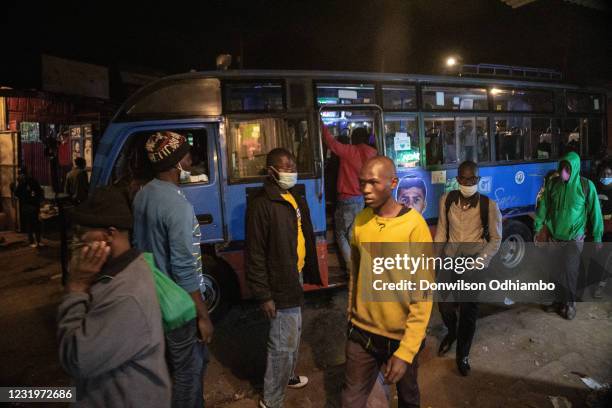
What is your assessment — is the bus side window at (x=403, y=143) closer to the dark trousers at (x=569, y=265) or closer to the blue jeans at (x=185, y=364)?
the dark trousers at (x=569, y=265)

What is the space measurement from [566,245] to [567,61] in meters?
12.1

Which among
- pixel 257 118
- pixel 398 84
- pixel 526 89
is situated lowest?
pixel 257 118

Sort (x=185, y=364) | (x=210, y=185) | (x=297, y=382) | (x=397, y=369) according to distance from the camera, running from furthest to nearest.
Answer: (x=210, y=185) < (x=297, y=382) < (x=185, y=364) < (x=397, y=369)

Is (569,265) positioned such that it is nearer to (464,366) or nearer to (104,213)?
(464,366)

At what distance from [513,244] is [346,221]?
3.44m

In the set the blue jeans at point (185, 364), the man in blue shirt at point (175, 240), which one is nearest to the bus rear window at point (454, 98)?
the man in blue shirt at point (175, 240)

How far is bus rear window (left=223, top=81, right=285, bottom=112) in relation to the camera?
501 cm

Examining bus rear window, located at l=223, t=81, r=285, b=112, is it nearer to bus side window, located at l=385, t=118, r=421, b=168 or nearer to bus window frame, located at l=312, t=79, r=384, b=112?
bus window frame, located at l=312, t=79, r=384, b=112

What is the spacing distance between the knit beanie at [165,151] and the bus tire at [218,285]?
2657mm

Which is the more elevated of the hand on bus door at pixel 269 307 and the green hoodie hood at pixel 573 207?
the green hoodie hood at pixel 573 207

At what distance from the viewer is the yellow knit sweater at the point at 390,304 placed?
2.25m

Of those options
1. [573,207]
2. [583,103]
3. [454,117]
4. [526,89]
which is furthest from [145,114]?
[583,103]

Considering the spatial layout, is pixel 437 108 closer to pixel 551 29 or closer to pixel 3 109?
pixel 551 29

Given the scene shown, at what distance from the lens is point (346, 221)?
5.90m
